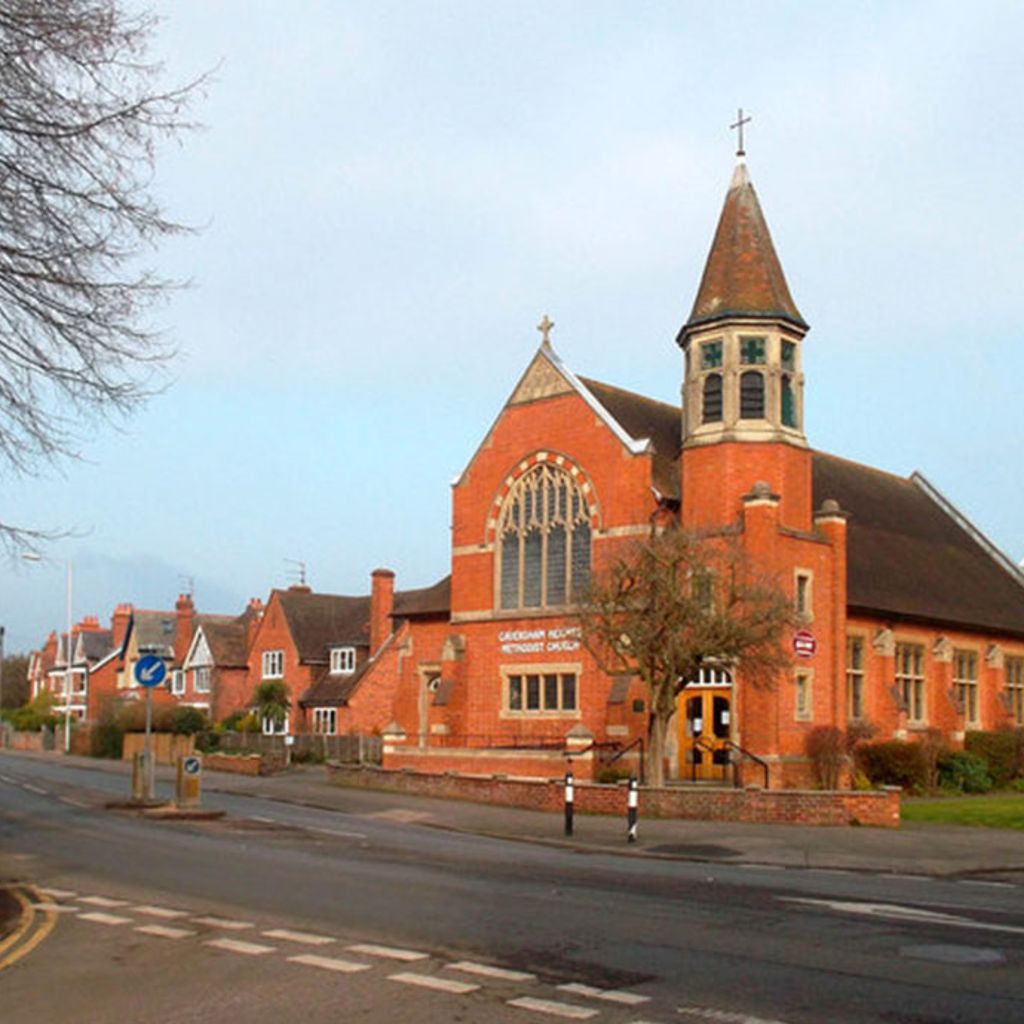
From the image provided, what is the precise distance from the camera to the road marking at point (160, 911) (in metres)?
12.3

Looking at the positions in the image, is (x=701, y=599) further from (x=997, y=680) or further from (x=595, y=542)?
(x=997, y=680)

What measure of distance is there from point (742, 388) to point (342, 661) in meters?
32.2

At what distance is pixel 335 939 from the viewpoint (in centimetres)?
1072

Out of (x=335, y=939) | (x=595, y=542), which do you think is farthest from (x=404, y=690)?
(x=335, y=939)

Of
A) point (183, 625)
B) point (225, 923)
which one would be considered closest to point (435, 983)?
point (225, 923)

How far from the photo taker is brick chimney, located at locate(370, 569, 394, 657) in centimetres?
5875

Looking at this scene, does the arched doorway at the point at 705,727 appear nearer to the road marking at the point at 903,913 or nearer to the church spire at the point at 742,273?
the church spire at the point at 742,273

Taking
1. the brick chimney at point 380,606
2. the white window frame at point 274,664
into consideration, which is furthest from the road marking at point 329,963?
the white window frame at point 274,664

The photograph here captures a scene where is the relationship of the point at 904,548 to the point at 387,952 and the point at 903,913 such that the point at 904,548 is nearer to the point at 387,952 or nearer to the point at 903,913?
the point at 903,913

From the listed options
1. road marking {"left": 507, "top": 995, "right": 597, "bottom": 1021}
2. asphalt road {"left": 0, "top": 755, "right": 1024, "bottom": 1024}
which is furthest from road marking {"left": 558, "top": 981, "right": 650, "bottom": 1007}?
road marking {"left": 507, "top": 995, "right": 597, "bottom": 1021}

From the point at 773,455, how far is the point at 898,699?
824cm

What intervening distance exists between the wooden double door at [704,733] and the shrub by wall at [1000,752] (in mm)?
8538

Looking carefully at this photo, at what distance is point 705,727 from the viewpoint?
110 feet

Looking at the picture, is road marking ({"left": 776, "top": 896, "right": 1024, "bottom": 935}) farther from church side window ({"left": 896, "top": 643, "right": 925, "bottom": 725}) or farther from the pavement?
church side window ({"left": 896, "top": 643, "right": 925, "bottom": 725})
